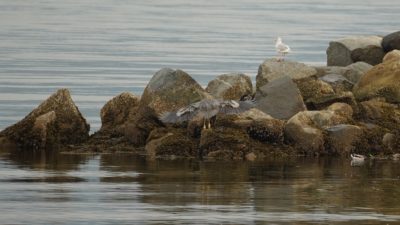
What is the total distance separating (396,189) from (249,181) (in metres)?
1.90

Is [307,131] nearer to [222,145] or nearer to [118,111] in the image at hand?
[222,145]

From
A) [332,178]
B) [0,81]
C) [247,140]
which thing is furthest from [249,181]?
[0,81]

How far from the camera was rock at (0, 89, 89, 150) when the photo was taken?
1056 inches

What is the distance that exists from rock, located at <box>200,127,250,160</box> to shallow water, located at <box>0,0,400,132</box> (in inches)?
185

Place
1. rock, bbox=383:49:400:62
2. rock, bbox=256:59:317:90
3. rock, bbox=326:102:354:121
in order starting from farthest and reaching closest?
rock, bbox=383:49:400:62 < rock, bbox=256:59:317:90 < rock, bbox=326:102:354:121

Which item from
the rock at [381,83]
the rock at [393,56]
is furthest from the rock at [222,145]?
the rock at [393,56]

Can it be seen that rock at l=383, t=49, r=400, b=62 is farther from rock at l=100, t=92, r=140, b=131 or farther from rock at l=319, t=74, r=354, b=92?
rock at l=100, t=92, r=140, b=131

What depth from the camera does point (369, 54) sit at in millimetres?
33219

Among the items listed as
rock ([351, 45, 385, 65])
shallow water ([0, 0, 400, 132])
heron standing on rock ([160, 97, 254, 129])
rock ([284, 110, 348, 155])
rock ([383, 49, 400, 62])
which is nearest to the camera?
rock ([284, 110, 348, 155])

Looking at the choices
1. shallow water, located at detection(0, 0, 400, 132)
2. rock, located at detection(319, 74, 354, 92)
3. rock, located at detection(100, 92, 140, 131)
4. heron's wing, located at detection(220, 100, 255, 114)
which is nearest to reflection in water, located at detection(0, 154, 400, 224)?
heron's wing, located at detection(220, 100, 255, 114)

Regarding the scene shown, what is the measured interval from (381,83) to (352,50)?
17.1 ft

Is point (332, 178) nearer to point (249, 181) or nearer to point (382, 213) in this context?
point (249, 181)

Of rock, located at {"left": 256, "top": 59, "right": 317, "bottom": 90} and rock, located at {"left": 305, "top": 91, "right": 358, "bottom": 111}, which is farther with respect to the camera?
rock, located at {"left": 256, "top": 59, "right": 317, "bottom": 90}

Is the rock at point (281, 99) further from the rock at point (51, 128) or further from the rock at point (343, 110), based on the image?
the rock at point (51, 128)
